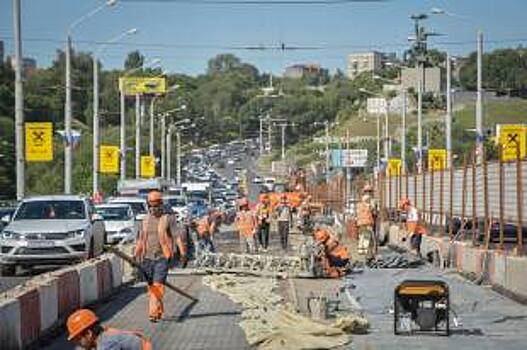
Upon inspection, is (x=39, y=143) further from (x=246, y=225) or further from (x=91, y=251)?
(x=91, y=251)

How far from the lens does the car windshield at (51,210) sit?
90.3ft

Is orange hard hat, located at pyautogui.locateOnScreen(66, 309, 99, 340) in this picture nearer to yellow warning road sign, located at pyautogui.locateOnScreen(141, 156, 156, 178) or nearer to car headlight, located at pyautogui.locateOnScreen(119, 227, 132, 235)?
car headlight, located at pyautogui.locateOnScreen(119, 227, 132, 235)

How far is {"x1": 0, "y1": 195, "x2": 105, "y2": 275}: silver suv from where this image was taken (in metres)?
26.6

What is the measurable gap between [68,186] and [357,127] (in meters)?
119

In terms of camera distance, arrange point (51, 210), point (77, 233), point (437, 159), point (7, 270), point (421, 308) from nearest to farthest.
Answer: point (421, 308), point (77, 233), point (7, 270), point (51, 210), point (437, 159)

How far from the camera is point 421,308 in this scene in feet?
49.4

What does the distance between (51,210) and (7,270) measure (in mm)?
1641

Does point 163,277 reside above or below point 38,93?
below

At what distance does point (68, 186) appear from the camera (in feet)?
154

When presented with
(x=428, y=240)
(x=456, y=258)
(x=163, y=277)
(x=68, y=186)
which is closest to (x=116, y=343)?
(x=163, y=277)

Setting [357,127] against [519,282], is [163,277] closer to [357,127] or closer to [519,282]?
[519,282]

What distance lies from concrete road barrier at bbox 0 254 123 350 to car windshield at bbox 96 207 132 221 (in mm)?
17039

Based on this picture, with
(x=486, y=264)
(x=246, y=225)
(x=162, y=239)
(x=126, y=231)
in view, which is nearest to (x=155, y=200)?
(x=162, y=239)

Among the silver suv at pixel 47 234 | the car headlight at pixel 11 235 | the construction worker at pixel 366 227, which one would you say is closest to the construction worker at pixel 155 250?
the silver suv at pixel 47 234
